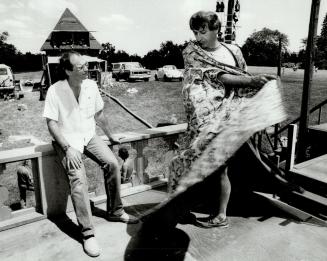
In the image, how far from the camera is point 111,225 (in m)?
3.29

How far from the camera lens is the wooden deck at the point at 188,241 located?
2787 millimetres

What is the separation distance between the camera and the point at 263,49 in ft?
212

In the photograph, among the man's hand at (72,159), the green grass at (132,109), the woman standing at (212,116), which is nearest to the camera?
the woman standing at (212,116)

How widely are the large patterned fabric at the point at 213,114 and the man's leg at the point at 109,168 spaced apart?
598mm

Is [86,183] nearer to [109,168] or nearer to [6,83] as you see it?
[109,168]

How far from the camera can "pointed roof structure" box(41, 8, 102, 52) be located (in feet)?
152

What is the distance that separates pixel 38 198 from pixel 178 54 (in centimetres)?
4950

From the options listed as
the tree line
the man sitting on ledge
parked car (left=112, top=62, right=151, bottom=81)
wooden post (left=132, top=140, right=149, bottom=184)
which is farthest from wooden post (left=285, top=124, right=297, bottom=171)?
the tree line

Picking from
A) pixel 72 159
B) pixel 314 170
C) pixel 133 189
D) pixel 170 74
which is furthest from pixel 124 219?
pixel 170 74

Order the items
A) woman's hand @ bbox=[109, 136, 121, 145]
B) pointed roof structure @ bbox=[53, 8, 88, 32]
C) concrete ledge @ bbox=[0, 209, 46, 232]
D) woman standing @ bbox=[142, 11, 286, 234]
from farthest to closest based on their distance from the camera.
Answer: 1. pointed roof structure @ bbox=[53, 8, 88, 32]
2. woman's hand @ bbox=[109, 136, 121, 145]
3. concrete ledge @ bbox=[0, 209, 46, 232]
4. woman standing @ bbox=[142, 11, 286, 234]

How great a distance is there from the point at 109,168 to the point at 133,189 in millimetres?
910

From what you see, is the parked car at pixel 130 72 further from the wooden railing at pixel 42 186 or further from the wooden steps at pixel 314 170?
the wooden railing at pixel 42 186

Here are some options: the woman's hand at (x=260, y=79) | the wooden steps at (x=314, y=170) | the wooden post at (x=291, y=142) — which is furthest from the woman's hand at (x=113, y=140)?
the wooden post at (x=291, y=142)

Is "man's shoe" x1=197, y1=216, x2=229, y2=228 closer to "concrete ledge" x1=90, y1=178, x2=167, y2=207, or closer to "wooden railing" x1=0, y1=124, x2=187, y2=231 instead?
"concrete ledge" x1=90, y1=178, x2=167, y2=207
